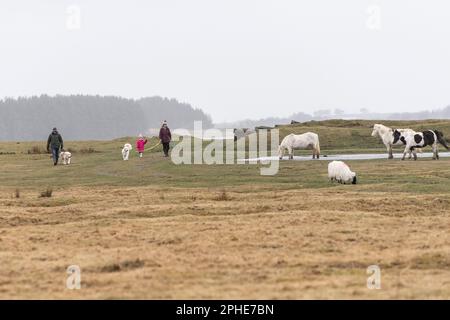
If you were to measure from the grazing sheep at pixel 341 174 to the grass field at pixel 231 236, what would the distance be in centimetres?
58

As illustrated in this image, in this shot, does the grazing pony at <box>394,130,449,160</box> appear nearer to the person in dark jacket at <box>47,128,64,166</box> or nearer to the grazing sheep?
the grazing sheep

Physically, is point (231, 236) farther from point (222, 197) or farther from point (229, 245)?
point (222, 197)

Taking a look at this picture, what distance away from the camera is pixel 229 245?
52.9ft

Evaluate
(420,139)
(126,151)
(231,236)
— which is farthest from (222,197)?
(126,151)

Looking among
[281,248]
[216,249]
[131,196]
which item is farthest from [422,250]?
[131,196]

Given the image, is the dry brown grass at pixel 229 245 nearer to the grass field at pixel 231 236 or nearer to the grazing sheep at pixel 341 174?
the grass field at pixel 231 236

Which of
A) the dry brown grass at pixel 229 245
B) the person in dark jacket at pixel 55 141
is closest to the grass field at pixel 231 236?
the dry brown grass at pixel 229 245

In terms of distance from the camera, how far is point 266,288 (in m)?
12.0

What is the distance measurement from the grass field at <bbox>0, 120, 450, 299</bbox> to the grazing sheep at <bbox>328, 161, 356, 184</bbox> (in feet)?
1.89

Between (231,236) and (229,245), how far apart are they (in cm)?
113

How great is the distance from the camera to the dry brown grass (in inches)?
480

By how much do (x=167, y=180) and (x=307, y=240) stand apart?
16.7m

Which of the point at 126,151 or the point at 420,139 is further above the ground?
the point at 420,139

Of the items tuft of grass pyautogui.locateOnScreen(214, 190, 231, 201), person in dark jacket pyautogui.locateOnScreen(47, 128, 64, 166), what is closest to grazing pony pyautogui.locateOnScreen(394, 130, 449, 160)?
tuft of grass pyautogui.locateOnScreen(214, 190, 231, 201)
